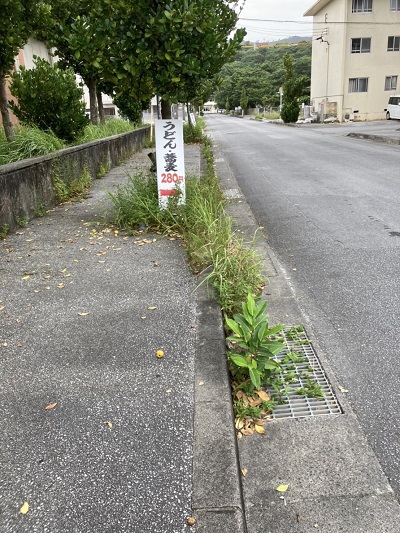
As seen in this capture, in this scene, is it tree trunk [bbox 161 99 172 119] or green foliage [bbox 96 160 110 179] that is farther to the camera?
green foliage [bbox 96 160 110 179]

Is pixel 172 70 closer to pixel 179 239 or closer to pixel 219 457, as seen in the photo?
pixel 179 239

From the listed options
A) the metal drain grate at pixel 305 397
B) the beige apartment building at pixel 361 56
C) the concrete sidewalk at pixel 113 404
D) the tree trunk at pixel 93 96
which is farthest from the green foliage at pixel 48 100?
the beige apartment building at pixel 361 56

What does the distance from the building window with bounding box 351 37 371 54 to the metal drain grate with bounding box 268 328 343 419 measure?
4289 centimetres

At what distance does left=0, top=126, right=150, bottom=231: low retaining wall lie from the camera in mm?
6172

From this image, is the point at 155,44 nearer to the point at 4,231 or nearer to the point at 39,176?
the point at 39,176

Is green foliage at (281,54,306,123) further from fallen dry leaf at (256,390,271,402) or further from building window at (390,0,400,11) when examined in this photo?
fallen dry leaf at (256,390,271,402)

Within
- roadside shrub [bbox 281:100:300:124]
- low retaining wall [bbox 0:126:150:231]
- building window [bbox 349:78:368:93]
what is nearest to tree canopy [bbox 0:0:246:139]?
low retaining wall [bbox 0:126:150:231]

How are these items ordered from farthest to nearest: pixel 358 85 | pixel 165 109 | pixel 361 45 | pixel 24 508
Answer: pixel 358 85, pixel 361 45, pixel 165 109, pixel 24 508

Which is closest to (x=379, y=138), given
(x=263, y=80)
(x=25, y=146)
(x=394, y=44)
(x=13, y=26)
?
(x=25, y=146)

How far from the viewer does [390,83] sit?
41.1 m

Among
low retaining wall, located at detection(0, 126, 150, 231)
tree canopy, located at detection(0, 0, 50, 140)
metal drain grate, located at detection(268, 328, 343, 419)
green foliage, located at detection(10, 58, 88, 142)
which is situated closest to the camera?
metal drain grate, located at detection(268, 328, 343, 419)

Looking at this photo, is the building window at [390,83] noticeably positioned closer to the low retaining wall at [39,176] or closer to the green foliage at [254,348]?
the low retaining wall at [39,176]

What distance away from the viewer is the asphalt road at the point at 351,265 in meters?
2.84

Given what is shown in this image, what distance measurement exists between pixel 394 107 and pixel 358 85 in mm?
3962
